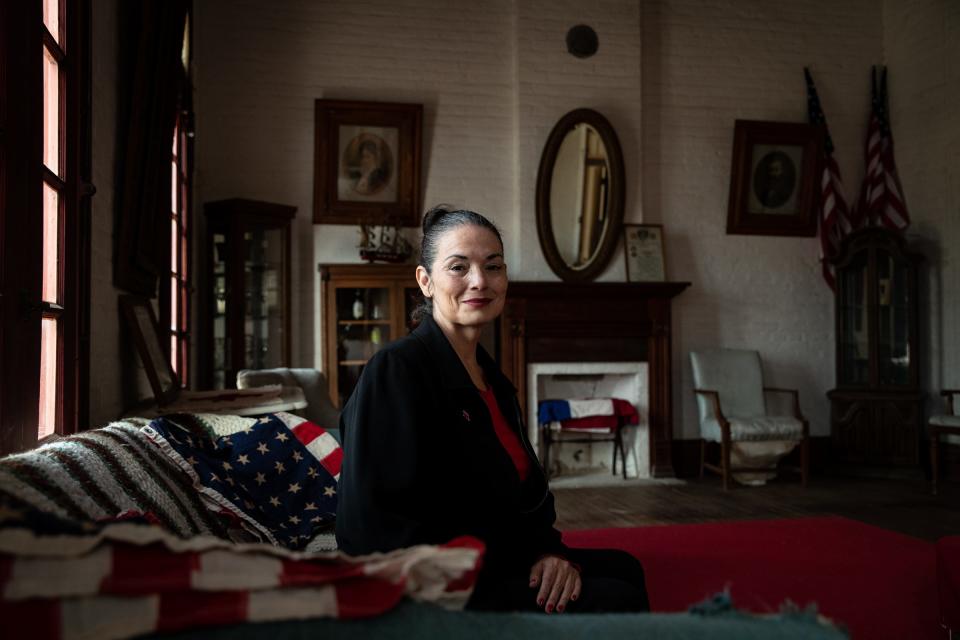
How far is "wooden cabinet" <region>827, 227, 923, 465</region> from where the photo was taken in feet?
19.6

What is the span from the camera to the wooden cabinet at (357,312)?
5.67 m

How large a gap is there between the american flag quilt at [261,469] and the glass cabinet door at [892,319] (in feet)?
17.6

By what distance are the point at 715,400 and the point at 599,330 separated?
42.0 inches

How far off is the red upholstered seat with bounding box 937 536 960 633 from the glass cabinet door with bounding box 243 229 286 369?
14.4ft

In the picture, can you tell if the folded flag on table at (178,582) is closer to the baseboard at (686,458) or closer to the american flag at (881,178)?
the baseboard at (686,458)

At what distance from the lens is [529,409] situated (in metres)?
5.88

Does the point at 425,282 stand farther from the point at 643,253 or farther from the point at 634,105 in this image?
the point at 634,105

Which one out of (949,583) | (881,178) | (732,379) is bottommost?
(949,583)

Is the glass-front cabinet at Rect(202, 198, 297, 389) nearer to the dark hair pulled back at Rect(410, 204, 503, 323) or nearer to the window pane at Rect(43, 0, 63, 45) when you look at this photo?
the window pane at Rect(43, 0, 63, 45)

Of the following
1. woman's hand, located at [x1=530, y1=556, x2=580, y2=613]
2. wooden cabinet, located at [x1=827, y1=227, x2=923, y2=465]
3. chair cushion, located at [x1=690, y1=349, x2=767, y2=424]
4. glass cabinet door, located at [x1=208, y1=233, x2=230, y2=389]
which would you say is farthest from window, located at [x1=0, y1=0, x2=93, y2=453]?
wooden cabinet, located at [x1=827, y1=227, x2=923, y2=465]

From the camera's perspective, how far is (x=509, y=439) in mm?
1733

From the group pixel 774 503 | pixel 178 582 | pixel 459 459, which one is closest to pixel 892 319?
pixel 774 503

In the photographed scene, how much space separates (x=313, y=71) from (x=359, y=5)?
2.25 feet

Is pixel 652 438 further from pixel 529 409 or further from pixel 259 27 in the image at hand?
pixel 259 27
